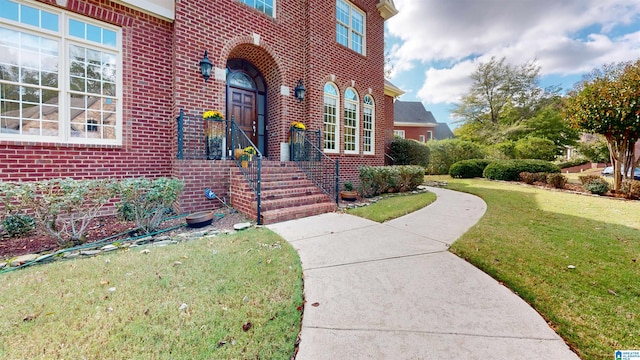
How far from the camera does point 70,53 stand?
4926 mm

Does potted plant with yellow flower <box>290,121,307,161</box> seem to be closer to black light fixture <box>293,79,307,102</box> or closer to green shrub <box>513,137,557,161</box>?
black light fixture <box>293,79,307,102</box>

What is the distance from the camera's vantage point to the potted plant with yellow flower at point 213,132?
237 inches

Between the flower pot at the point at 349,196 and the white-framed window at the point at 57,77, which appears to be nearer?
the white-framed window at the point at 57,77

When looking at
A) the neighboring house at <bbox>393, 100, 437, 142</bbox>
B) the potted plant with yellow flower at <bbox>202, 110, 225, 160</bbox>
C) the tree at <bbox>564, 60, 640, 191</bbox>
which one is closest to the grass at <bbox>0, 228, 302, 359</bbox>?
the potted plant with yellow flower at <bbox>202, 110, 225, 160</bbox>

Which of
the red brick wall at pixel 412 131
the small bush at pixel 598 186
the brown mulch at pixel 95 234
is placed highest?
the red brick wall at pixel 412 131

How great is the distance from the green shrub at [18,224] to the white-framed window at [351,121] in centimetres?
804

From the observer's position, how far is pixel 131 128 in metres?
5.51

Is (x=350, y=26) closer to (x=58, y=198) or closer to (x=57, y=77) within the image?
(x=57, y=77)

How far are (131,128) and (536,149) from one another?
25.6 metres

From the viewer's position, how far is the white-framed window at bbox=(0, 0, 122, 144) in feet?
14.6

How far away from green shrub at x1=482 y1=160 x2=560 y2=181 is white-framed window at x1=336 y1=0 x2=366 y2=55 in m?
9.22

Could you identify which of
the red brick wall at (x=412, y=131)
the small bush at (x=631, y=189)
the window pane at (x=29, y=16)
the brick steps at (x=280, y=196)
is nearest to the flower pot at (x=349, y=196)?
the brick steps at (x=280, y=196)

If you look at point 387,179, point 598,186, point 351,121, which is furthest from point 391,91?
point 598,186

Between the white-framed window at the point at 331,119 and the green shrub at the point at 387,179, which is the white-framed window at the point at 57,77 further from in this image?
the green shrub at the point at 387,179
